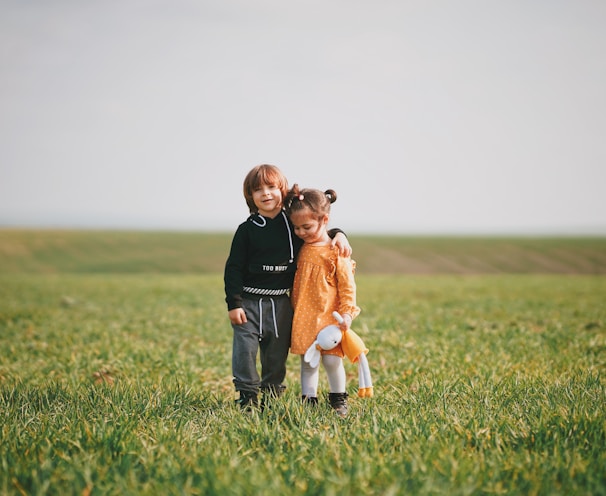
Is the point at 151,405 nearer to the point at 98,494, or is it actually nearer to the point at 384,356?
the point at 98,494

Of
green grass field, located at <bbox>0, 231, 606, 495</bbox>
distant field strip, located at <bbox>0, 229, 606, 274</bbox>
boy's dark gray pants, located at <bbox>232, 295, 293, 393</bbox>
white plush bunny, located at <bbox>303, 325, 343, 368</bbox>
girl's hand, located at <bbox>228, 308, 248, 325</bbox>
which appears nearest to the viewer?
green grass field, located at <bbox>0, 231, 606, 495</bbox>

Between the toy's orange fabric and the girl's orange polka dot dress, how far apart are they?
102mm

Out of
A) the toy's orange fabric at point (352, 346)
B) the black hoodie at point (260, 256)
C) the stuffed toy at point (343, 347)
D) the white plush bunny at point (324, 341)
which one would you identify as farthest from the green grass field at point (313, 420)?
the black hoodie at point (260, 256)

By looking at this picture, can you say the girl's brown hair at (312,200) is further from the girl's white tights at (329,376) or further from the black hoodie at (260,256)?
the girl's white tights at (329,376)

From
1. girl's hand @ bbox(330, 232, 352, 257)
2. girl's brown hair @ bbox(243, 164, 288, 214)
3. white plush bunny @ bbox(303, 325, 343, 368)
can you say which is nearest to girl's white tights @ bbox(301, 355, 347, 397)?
white plush bunny @ bbox(303, 325, 343, 368)

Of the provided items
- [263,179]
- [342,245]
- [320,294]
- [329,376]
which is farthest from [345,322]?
[263,179]

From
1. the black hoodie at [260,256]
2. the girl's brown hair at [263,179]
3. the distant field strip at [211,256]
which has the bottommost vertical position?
the distant field strip at [211,256]

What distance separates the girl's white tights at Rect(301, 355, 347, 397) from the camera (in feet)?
14.5

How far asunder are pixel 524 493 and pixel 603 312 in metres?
11.4

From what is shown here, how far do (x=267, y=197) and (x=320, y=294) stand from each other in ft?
3.22

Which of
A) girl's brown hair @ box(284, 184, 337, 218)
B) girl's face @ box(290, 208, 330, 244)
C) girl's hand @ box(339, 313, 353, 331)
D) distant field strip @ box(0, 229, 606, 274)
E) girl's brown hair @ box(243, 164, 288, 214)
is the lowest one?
distant field strip @ box(0, 229, 606, 274)

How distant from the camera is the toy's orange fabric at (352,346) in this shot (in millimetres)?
4246

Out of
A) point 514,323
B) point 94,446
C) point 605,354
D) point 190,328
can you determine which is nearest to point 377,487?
point 94,446

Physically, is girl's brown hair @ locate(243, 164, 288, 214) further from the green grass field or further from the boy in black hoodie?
the green grass field
